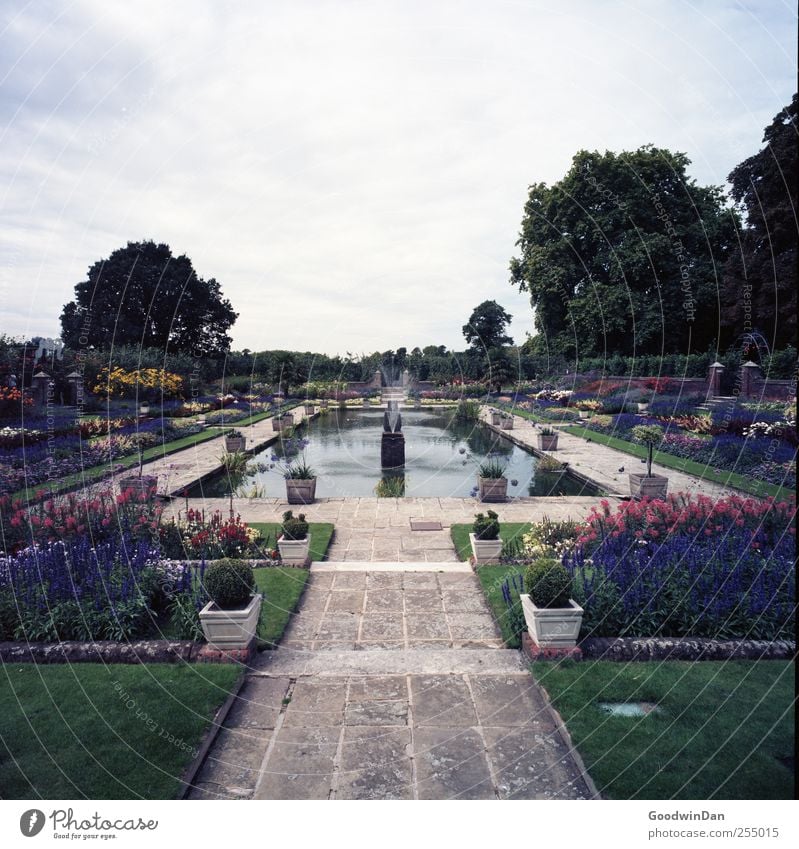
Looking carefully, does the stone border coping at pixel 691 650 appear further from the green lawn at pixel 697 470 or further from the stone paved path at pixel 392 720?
the green lawn at pixel 697 470

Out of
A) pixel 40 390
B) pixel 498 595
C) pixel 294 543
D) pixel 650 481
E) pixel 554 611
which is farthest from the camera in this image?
pixel 40 390

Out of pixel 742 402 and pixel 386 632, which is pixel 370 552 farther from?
pixel 742 402

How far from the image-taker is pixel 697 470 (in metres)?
17.0

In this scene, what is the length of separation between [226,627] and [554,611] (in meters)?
3.73

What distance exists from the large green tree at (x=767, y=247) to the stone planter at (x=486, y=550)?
2061 centimetres

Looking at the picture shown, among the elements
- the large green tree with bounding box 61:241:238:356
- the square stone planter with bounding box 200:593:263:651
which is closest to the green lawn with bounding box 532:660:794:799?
the square stone planter with bounding box 200:593:263:651

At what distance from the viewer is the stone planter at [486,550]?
9469mm

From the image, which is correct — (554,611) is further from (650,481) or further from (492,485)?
(650,481)

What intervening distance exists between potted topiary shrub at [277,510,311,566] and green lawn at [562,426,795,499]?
7906 millimetres

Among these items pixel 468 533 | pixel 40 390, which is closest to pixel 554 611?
pixel 468 533

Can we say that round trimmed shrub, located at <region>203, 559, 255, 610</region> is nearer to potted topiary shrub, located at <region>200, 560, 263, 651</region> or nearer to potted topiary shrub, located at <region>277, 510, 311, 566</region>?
potted topiary shrub, located at <region>200, 560, 263, 651</region>

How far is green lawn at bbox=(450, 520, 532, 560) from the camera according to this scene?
33.8ft

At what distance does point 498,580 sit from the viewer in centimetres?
836

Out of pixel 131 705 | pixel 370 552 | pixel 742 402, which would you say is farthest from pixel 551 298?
pixel 131 705
